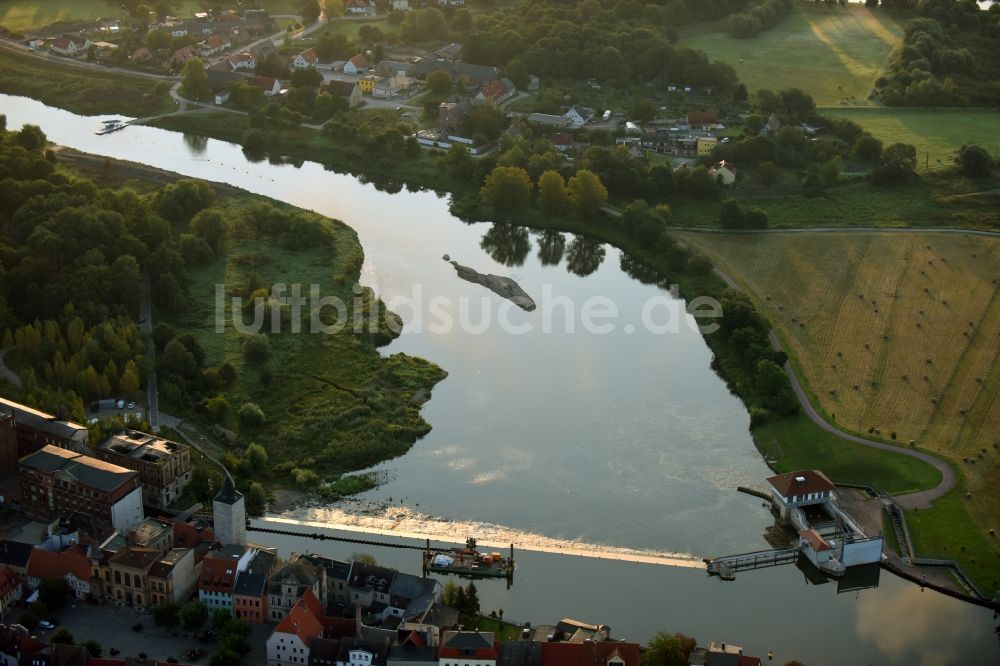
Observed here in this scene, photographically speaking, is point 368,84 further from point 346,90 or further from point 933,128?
point 933,128

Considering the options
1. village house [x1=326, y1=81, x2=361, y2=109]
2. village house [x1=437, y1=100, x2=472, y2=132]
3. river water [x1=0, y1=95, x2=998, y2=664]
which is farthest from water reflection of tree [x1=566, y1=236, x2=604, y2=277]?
village house [x1=326, y1=81, x2=361, y2=109]

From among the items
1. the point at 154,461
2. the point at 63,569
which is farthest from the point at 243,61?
the point at 63,569

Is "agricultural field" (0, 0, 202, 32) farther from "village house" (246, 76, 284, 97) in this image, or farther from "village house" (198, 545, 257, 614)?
"village house" (198, 545, 257, 614)

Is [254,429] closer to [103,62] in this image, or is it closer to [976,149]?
[976,149]

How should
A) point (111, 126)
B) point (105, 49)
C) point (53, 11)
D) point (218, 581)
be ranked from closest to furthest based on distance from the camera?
point (218, 581)
point (111, 126)
point (105, 49)
point (53, 11)

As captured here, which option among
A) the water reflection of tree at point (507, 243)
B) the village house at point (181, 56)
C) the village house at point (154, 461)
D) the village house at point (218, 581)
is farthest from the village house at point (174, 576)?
the village house at point (181, 56)

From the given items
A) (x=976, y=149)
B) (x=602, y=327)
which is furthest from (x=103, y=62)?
(x=976, y=149)
